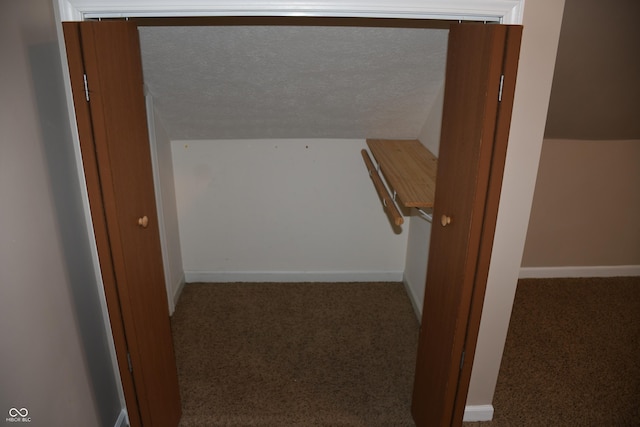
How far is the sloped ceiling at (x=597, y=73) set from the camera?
6.46 ft

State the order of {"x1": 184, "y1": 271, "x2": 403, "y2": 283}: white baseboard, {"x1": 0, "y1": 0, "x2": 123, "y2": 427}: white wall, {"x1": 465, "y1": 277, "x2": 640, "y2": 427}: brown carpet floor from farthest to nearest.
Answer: {"x1": 184, "y1": 271, "x2": 403, "y2": 283}: white baseboard → {"x1": 465, "y1": 277, "x2": 640, "y2": 427}: brown carpet floor → {"x1": 0, "y1": 0, "x2": 123, "y2": 427}: white wall

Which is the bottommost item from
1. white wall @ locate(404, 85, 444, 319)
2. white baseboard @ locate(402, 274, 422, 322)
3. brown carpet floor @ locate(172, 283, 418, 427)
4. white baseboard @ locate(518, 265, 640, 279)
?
brown carpet floor @ locate(172, 283, 418, 427)

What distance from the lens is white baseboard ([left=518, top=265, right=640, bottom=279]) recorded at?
350 cm

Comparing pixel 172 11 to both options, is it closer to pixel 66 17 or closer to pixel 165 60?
pixel 66 17

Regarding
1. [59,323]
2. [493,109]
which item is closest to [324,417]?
[59,323]

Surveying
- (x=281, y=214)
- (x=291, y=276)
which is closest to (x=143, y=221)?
(x=281, y=214)

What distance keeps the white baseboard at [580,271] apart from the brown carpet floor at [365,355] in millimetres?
63

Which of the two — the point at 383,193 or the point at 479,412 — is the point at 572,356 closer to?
the point at 479,412

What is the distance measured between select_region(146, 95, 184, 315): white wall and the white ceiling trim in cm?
109

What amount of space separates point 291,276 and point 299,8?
7.44ft

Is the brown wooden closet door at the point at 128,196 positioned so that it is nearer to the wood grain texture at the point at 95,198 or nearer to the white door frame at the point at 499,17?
the wood grain texture at the point at 95,198

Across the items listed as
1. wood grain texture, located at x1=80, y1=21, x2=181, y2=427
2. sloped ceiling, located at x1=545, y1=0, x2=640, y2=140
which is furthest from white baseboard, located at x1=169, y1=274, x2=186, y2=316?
sloped ceiling, located at x1=545, y1=0, x2=640, y2=140

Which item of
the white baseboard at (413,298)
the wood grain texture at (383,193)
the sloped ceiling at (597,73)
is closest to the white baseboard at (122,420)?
the wood grain texture at (383,193)

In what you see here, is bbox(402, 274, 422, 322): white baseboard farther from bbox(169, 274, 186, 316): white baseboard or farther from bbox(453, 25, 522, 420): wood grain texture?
bbox(169, 274, 186, 316): white baseboard
